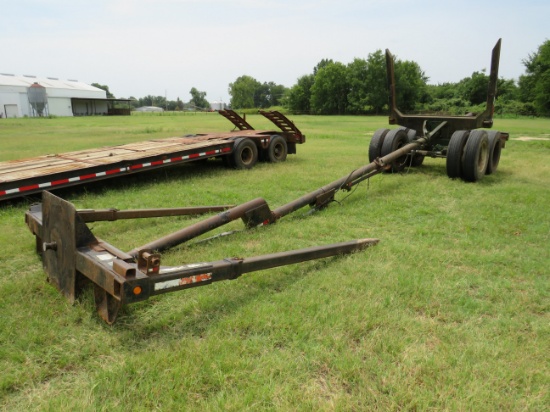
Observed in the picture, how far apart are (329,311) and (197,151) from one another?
18.0ft

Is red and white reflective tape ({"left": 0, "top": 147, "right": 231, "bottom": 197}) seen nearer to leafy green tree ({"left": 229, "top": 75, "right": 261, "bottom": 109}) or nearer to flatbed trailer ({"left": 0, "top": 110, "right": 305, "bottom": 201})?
flatbed trailer ({"left": 0, "top": 110, "right": 305, "bottom": 201})

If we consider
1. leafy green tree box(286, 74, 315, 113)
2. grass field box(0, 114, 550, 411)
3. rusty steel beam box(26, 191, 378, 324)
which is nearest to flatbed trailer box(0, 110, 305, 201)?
grass field box(0, 114, 550, 411)

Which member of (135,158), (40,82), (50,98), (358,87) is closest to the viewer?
(135,158)

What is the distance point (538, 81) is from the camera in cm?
4700

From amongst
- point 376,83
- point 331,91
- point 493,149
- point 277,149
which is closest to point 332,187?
point 493,149

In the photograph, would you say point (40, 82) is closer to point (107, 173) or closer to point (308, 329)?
point (107, 173)

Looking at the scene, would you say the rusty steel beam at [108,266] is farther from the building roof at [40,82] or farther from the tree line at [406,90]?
the building roof at [40,82]

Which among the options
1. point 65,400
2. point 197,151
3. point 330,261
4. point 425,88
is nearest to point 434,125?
point 197,151

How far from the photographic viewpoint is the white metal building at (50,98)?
5085cm

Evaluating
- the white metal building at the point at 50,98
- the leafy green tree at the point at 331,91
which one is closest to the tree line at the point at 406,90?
the leafy green tree at the point at 331,91

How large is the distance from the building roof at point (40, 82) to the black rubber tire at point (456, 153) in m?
57.1

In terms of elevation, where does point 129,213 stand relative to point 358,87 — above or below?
below

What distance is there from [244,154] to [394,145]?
9.99 feet

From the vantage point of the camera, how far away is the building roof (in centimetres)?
5401
